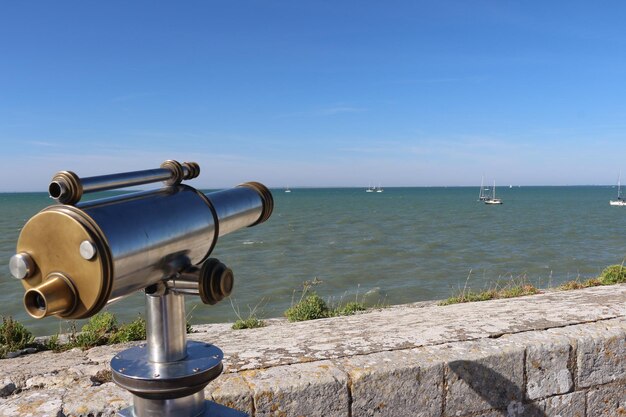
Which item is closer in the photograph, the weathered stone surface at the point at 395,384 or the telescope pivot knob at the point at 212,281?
the telescope pivot knob at the point at 212,281

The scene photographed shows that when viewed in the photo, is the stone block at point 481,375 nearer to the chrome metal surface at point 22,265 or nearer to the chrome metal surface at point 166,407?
the chrome metal surface at point 166,407

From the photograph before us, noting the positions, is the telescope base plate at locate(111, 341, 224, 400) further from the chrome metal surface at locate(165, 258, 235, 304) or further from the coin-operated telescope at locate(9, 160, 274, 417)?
the chrome metal surface at locate(165, 258, 235, 304)

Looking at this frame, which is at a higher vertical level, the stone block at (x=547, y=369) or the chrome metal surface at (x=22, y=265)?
the chrome metal surface at (x=22, y=265)

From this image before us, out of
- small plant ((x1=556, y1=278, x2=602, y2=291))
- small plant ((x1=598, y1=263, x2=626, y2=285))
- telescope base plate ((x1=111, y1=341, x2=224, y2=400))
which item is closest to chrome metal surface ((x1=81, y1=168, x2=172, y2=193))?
telescope base plate ((x1=111, y1=341, x2=224, y2=400))

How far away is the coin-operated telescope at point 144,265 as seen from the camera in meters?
0.93

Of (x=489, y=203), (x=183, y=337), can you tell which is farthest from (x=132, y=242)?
(x=489, y=203)

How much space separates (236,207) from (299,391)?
34.8 inches

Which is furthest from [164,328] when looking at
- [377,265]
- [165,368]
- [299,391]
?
[377,265]

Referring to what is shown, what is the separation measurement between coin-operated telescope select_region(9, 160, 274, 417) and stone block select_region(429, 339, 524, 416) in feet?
4.07

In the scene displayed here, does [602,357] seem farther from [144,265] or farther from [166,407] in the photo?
[144,265]

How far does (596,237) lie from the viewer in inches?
1249

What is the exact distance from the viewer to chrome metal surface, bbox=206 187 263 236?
1.34 metres

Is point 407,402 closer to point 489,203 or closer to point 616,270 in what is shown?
point 616,270

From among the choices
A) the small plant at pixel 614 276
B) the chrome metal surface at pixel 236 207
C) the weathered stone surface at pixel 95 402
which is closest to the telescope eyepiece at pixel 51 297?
the chrome metal surface at pixel 236 207
